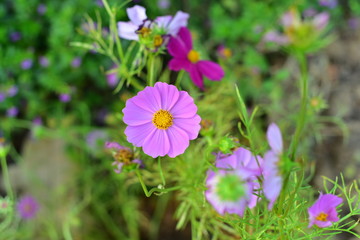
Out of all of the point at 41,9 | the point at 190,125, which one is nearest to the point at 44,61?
the point at 41,9

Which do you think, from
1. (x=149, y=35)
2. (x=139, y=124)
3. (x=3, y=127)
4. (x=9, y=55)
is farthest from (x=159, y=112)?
(x=3, y=127)

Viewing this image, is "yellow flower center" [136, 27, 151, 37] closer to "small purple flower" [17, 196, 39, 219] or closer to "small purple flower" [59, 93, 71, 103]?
"small purple flower" [59, 93, 71, 103]

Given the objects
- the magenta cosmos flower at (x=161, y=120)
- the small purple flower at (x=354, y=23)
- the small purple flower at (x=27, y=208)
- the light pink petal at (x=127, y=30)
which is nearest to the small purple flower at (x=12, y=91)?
the small purple flower at (x=27, y=208)

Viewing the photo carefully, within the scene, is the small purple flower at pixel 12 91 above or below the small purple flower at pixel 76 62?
below

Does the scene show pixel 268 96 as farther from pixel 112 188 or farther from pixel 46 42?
pixel 46 42

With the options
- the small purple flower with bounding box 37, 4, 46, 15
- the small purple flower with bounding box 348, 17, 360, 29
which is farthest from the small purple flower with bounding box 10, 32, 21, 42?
the small purple flower with bounding box 348, 17, 360, 29

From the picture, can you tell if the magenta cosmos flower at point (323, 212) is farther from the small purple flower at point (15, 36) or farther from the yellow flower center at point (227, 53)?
the small purple flower at point (15, 36)

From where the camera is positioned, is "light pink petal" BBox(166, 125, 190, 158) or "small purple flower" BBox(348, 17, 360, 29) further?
"small purple flower" BBox(348, 17, 360, 29)
